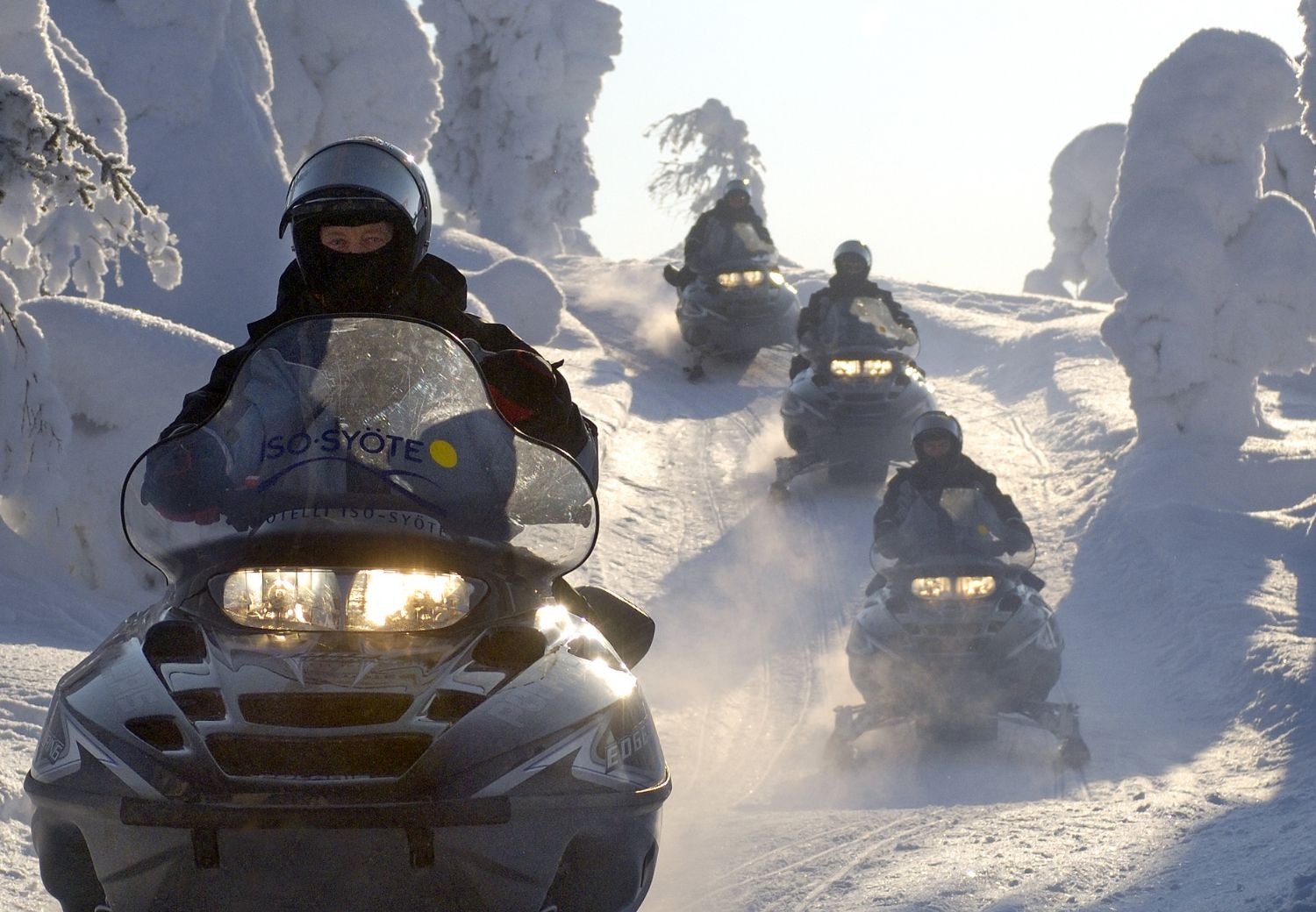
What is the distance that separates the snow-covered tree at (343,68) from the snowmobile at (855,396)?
13716mm

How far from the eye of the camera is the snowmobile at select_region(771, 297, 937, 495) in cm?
1571

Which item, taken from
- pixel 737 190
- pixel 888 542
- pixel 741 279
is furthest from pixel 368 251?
pixel 737 190

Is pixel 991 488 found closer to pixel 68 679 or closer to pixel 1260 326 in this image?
pixel 68 679

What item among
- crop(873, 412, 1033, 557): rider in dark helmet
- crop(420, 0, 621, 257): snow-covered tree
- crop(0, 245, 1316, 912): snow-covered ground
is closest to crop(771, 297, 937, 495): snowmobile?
crop(0, 245, 1316, 912): snow-covered ground

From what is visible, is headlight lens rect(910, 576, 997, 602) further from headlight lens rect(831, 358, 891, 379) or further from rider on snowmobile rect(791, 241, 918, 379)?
rider on snowmobile rect(791, 241, 918, 379)

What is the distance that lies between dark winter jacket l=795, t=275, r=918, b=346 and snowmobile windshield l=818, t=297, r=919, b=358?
56 millimetres

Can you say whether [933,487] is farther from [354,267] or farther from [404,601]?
[404,601]

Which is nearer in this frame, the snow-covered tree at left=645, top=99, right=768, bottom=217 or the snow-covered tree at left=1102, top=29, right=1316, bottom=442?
the snow-covered tree at left=1102, top=29, right=1316, bottom=442

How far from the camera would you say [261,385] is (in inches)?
135

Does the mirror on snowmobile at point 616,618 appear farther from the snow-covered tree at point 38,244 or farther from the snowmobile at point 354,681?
the snow-covered tree at point 38,244

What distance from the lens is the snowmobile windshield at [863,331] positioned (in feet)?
52.4

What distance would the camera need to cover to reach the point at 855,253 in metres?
16.6

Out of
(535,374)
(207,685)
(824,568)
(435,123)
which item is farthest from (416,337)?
(435,123)

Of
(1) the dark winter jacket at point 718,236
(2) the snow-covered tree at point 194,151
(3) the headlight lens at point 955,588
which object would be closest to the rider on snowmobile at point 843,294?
(1) the dark winter jacket at point 718,236
